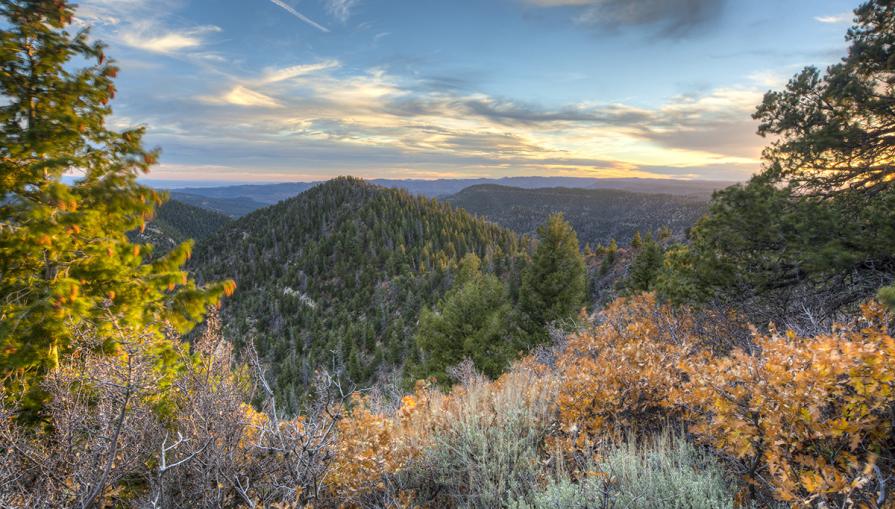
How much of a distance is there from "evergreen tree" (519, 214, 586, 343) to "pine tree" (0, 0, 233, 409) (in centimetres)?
1528

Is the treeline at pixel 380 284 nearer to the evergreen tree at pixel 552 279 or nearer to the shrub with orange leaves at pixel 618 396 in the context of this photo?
the evergreen tree at pixel 552 279

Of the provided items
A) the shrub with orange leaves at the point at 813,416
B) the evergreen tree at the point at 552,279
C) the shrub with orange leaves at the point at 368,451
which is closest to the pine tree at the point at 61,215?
the shrub with orange leaves at the point at 368,451

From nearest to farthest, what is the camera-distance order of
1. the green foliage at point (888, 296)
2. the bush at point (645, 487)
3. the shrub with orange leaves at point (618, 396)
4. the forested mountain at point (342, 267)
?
the bush at point (645, 487) < the green foliage at point (888, 296) < the shrub with orange leaves at point (618, 396) < the forested mountain at point (342, 267)

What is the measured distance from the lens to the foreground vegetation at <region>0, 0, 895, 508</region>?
3.22 metres

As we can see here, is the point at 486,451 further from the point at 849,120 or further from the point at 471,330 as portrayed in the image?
the point at 471,330

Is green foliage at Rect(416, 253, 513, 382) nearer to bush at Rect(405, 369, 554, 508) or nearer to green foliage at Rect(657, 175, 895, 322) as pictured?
green foliage at Rect(657, 175, 895, 322)

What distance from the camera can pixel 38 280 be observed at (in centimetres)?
491

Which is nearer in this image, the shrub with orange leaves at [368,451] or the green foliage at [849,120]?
the shrub with orange leaves at [368,451]

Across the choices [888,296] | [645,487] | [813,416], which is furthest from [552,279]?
[813,416]

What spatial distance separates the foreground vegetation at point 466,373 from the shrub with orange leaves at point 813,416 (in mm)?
23

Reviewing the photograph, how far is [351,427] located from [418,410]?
3.35 ft

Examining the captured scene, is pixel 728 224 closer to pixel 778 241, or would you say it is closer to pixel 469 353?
pixel 778 241

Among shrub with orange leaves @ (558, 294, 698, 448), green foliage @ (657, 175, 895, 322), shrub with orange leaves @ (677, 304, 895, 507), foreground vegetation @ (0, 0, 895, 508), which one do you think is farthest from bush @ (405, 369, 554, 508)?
green foliage @ (657, 175, 895, 322)

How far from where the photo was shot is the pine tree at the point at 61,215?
4699 millimetres
